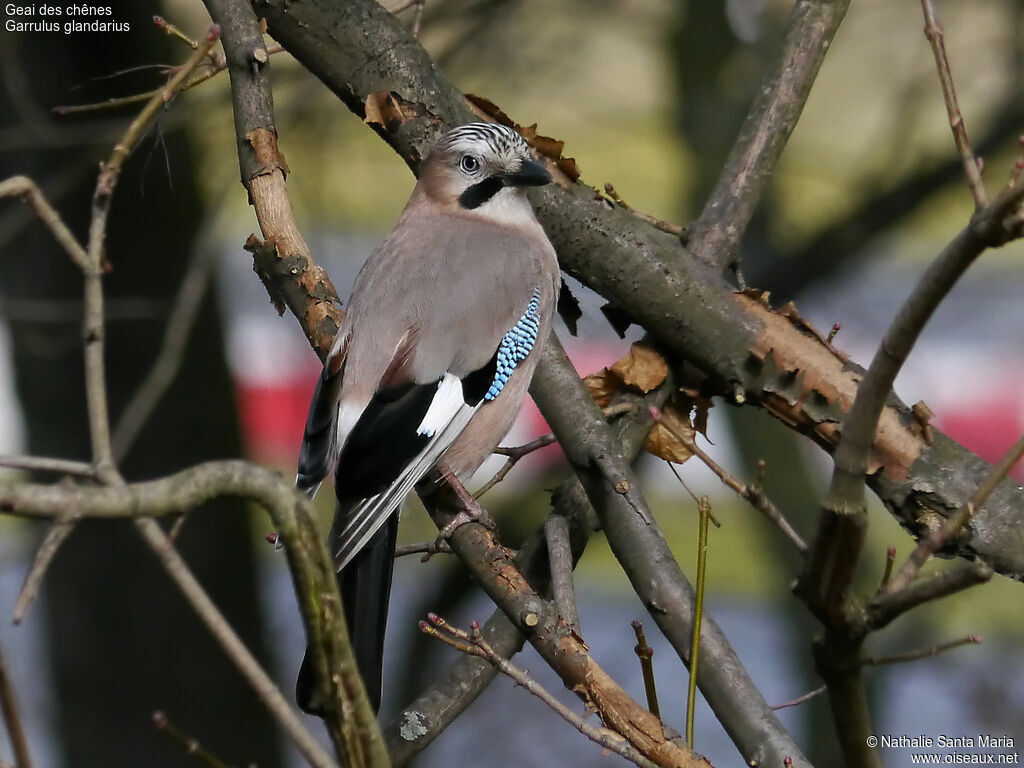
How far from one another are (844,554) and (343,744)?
1.95ft

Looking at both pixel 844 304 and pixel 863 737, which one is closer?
pixel 863 737

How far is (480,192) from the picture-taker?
323cm

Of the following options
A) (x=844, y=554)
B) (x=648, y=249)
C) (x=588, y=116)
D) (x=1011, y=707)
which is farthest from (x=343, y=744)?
(x=588, y=116)

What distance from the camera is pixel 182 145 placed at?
468cm

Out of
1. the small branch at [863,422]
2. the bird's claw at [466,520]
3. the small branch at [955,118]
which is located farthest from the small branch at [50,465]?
the bird's claw at [466,520]

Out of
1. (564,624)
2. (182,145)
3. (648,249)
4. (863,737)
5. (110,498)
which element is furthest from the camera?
(182,145)

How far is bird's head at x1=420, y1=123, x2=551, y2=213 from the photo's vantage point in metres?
2.91

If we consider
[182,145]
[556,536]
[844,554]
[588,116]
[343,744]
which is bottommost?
[343,744]

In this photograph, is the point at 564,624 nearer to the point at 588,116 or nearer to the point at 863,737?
the point at 863,737

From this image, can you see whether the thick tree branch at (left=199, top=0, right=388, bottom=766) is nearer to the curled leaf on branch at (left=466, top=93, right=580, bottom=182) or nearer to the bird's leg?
the bird's leg

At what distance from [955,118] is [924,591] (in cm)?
68

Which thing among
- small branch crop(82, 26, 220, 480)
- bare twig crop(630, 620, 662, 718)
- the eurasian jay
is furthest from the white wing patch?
small branch crop(82, 26, 220, 480)

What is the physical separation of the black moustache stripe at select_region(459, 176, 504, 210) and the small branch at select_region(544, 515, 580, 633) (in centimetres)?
103

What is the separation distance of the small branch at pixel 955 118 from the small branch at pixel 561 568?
99 cm
